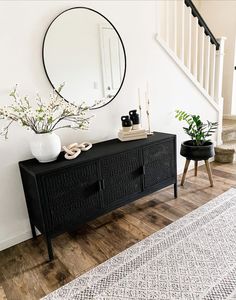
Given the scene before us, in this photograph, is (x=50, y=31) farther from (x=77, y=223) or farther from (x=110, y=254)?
(x=110, y=254)

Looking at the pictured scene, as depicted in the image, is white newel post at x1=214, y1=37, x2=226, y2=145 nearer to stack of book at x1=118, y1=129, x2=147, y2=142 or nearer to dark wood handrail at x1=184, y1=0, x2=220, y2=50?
dark wood handrail at x1=184, y1=0, x2=220, y2=50

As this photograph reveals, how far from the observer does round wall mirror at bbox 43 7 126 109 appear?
1904 millimetres

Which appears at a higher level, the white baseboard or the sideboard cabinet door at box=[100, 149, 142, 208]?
the sideboard cabinet door at box=[100, 149, 142, 208]

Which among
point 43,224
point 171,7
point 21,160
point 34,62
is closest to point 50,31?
point 34,62

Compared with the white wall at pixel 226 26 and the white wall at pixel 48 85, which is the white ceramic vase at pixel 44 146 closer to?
the white wall at pixel 48 85

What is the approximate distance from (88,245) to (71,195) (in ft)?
1.47

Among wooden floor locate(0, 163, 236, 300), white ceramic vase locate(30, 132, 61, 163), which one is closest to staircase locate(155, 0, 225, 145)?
wooden floor locate(0, 163, 236, 300)

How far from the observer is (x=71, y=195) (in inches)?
69.6

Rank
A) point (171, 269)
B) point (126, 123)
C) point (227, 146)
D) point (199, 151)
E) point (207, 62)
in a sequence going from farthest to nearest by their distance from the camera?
point (227, 146), point (207, 62), point (199, 151), point (126, 123), point (171, 269)

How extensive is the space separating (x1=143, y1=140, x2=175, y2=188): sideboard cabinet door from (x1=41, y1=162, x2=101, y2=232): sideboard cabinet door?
550mm

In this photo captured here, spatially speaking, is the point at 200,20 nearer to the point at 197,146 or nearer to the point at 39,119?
the point at 197,146

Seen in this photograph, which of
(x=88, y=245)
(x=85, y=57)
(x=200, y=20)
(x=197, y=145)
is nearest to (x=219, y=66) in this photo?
(x=200, y=20)

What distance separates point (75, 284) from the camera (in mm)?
1513

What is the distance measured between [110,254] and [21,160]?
998 millimetres
